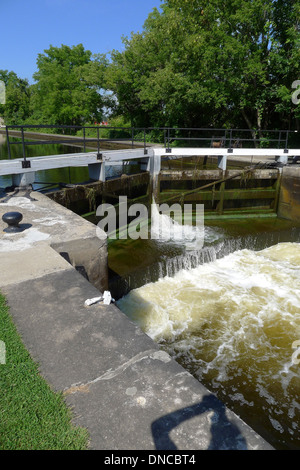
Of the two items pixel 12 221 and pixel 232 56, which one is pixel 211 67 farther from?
pixel 12 221

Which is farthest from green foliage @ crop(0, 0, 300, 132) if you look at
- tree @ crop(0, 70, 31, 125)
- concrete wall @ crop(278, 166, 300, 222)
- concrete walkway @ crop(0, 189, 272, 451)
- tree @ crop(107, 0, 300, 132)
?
tree @ crop(0, 70, 31, 125)

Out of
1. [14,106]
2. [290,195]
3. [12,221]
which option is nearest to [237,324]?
[12,221]

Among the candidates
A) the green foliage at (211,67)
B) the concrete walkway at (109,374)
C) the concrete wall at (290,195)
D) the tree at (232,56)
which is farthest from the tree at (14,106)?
the concrete walkway at (109,374)

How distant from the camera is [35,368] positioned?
7.69 ft

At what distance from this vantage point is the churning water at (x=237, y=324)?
4.56 meters

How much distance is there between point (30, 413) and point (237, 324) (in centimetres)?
506

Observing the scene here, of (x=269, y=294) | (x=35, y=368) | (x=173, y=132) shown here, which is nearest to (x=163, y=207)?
(x=269, y=294)

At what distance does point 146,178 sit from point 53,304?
9.08m

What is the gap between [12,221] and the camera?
4691 millimetres

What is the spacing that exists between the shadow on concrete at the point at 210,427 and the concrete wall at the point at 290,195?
11.5 metres

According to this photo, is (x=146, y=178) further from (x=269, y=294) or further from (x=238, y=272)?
(x=269, y=294)

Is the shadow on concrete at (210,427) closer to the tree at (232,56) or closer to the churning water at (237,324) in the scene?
the churning water at (237,324)

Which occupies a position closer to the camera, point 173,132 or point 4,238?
point 4,238

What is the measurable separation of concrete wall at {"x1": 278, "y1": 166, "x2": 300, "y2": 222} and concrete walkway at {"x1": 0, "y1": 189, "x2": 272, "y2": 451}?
10.9m
